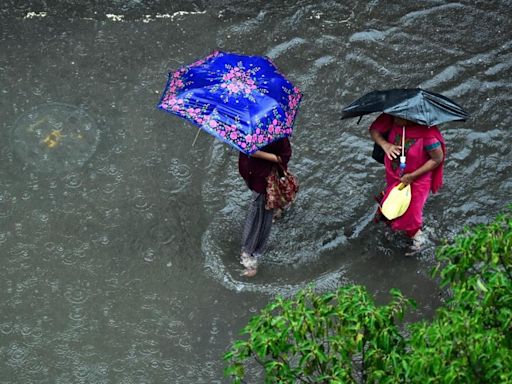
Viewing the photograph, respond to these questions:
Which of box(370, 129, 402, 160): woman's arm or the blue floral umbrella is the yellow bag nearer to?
box(370, 129, 402, 160): woman's arm

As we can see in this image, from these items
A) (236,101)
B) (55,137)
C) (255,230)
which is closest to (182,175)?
(255,230)

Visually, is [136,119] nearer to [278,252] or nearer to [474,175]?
[278,252]

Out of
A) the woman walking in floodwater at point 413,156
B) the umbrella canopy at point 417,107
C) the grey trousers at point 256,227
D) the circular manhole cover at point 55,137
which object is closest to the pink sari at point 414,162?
the woman walking in floodwater at point 413,156

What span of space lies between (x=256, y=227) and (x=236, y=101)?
48.7 inches

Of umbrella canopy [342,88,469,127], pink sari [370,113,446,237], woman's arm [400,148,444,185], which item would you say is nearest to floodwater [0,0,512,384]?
pink sari [370,113,446,237]

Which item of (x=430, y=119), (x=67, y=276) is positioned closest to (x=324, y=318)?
(x=430, y=119)

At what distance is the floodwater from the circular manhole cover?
0.05ft

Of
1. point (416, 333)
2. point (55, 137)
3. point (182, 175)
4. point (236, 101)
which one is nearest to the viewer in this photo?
point (416, 333)

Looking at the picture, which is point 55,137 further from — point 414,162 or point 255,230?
point 414,162

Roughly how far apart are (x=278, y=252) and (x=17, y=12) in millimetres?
3997

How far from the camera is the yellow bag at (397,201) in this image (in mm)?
6180

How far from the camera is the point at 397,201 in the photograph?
6184mm

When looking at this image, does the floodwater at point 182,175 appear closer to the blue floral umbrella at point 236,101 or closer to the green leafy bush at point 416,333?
the blue floral umbrella at point 236,101

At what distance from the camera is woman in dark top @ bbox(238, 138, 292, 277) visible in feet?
19.2
